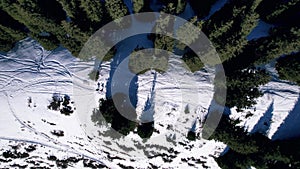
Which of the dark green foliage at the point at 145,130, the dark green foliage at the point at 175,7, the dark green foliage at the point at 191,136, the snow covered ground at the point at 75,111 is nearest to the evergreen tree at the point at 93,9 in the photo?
the snow covered ground at the point at 75,111

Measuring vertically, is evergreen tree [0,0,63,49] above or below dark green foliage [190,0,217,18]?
below

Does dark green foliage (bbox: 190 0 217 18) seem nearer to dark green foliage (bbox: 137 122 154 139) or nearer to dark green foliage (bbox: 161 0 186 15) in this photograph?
dark green foliage (bbox: 161 0 186 15)

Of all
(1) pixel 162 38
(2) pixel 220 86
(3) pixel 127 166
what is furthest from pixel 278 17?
(3) pixel 127 166

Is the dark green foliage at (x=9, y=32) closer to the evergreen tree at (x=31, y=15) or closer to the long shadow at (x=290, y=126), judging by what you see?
the evergreen tree at (x=31, y=15)

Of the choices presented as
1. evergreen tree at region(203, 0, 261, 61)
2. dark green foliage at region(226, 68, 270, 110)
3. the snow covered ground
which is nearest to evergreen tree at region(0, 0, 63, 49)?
the snow covered ground

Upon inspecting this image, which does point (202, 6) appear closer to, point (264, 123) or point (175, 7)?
point (175, 7)
